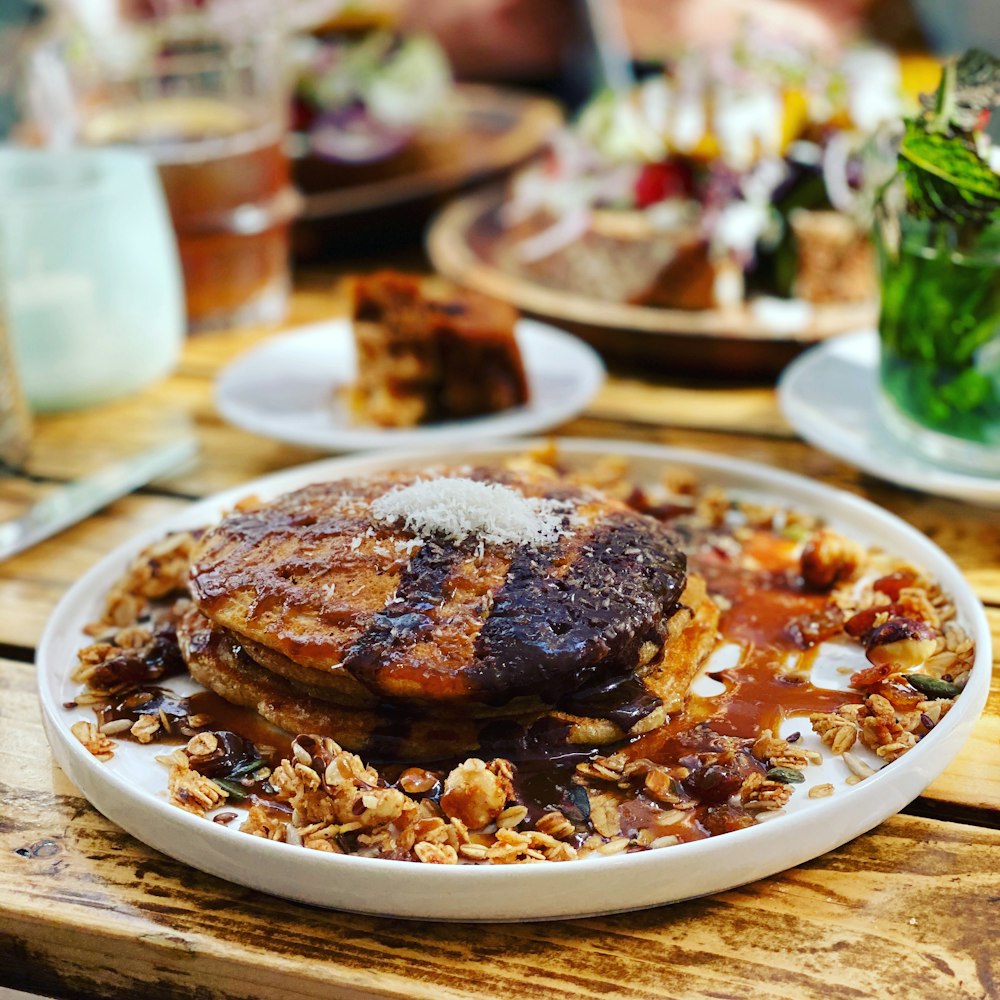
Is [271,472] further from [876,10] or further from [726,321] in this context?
[876,10]

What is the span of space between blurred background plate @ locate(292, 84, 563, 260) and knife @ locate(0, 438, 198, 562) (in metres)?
0.97

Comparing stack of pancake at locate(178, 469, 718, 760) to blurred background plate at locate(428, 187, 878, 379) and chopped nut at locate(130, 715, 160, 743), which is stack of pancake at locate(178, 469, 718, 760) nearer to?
chopped nut at locate(130, 715, 160, 743)

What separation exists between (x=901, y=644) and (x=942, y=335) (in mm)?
549

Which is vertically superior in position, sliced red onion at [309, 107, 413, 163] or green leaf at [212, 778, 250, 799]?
sliced red onion at [309, 107, 413, 163]

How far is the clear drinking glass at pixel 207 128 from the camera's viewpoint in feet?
7.56

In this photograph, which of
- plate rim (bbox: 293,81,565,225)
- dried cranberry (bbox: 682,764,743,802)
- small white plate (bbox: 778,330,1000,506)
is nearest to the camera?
dried cranberry (bbox: 682,764,743,802)

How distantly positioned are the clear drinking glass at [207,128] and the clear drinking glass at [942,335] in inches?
49.0

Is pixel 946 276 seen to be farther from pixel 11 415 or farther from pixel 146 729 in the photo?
pixel 11 415

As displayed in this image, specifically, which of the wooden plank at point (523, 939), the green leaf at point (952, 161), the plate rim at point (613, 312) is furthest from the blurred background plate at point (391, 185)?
the wooden plank at point (523, 939)

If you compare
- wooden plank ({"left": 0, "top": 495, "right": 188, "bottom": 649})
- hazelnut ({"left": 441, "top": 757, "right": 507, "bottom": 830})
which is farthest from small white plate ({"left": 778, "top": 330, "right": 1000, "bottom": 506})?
wooden plank ({"left": 0, "top": 495, "right": 188, "bottom": 649})

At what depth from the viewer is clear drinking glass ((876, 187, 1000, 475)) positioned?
1509 millimetres

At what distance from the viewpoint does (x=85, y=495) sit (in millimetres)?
1719

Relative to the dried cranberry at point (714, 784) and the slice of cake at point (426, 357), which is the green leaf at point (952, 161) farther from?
the dried cranberry at point (714, 784)

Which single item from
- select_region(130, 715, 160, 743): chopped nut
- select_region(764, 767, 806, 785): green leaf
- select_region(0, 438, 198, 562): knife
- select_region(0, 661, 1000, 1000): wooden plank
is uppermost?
select_region(130, 715, 160, 743): chopped nut
